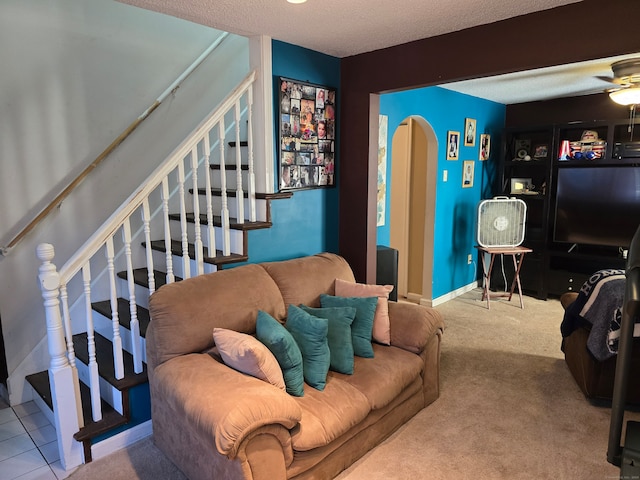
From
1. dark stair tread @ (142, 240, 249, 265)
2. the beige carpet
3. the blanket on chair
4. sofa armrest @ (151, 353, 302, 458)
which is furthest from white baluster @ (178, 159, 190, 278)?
the blanket on chair

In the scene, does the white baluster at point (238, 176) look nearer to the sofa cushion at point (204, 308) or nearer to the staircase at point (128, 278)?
the staircase at point (128, 278)

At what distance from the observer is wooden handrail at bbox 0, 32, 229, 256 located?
270 cm

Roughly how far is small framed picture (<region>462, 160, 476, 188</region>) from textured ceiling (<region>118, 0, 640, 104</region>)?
239cm

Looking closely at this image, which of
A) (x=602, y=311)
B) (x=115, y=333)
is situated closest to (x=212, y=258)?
(x=115, y=333)

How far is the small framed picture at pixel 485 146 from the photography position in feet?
16.9

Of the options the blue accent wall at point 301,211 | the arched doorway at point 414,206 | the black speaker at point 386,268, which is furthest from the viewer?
the arched doorway at point 414,206

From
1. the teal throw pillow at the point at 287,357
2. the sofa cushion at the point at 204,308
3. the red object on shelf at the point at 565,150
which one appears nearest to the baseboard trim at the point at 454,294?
the red object on shelf at the point at 565,150

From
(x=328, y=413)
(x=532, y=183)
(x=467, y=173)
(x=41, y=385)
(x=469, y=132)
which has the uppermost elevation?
(x=469, y=132)

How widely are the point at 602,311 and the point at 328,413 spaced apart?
1.82m

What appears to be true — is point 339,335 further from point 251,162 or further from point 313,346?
point 251,162

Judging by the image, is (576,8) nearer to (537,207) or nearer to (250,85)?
(250,85)

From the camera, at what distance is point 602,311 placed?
261cm

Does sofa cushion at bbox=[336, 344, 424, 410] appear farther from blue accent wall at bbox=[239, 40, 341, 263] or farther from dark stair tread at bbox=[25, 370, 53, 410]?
dark stair tread at bbox=[25, 370, 53, 410]

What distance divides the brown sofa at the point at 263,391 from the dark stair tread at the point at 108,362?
211 millimetres
